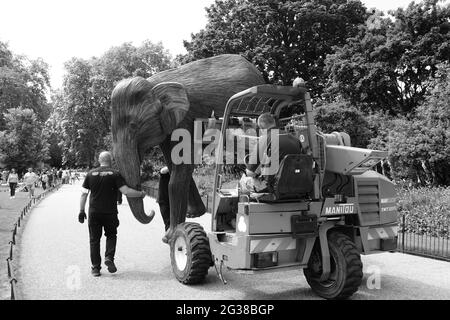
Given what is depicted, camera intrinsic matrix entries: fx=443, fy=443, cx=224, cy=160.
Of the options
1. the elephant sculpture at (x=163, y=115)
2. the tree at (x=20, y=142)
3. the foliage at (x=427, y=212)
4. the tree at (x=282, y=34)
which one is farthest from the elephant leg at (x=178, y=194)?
the tree at (x=20, y=142)

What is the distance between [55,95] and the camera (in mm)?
52375

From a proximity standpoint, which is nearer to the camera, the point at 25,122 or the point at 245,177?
Result: the point at 245,177

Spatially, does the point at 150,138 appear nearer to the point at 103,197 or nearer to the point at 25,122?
the point at 103,197

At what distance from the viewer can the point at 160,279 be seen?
6531 millimetres

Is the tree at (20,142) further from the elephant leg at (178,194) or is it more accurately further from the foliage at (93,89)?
the elephant leg at (178,194)

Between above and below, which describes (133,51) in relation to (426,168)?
above

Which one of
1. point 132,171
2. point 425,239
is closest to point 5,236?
point 132,171

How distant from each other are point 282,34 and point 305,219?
82.7ft

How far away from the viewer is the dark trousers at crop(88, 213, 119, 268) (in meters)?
6.74

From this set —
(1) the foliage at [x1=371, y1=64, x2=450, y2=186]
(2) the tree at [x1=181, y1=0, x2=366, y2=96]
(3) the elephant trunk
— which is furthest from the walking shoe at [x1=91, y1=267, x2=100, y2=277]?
(2) the tree at [x1=181, y1=0, x2=366, y2=96]

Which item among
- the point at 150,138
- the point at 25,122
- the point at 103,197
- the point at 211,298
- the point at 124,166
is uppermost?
the point at 25,122

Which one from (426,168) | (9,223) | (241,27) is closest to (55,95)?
(241,27)

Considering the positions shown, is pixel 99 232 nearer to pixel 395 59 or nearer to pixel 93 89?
pixel 395 59

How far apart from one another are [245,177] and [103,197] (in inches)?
94.6
